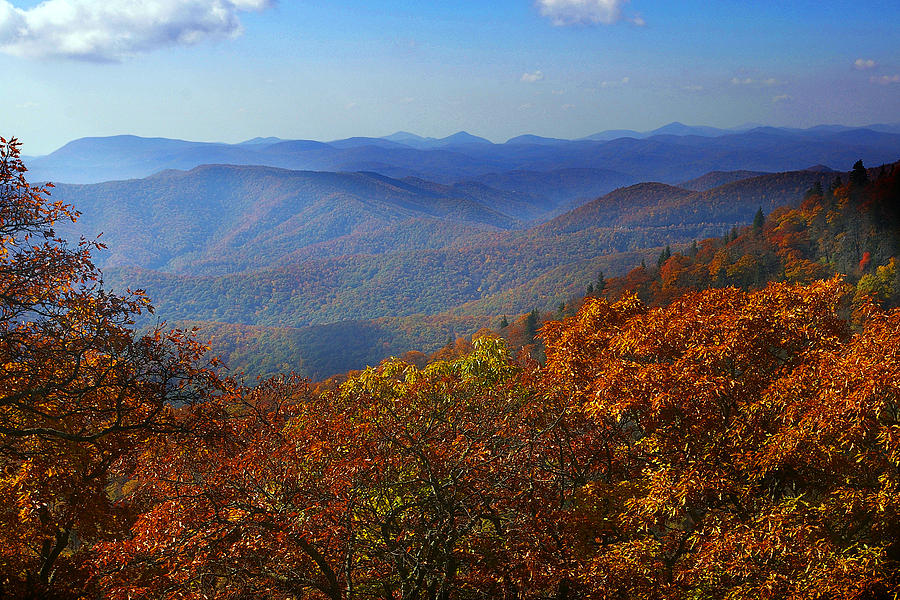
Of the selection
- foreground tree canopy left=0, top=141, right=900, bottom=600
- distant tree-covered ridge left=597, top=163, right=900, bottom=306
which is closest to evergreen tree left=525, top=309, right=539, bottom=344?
distant tree-covered ridge left=597, top=163, right=900, bottom=306

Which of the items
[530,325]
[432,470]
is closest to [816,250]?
[530,325]

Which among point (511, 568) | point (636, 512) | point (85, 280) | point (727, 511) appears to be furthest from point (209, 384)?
point (727, 511)

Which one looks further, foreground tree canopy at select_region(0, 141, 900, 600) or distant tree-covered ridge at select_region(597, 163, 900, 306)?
distant tree-covered ridge at select_region(597, 163, 900, 306)

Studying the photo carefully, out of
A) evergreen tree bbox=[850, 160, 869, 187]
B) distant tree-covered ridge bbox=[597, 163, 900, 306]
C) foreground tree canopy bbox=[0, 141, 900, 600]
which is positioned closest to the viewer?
foreground tree canopy bbox=[0, 141, 900, 600]

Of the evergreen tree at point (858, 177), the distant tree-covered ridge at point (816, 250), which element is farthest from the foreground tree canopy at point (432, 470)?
the evergreen tree at point (858, 177)

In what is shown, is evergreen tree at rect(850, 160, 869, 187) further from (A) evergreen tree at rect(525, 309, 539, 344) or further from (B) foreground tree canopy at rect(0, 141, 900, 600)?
(B) foreground tree canopy at rect(0, 141, 900, 600)

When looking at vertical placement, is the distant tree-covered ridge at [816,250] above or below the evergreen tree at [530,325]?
above

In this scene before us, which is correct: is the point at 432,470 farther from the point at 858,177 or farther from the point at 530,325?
the point at 858,177

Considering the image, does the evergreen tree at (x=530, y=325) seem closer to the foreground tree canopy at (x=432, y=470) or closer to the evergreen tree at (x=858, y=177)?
the evergreen tree at (x=858, y=177)
